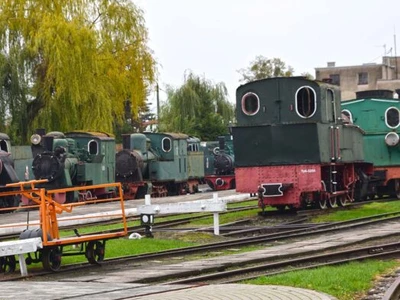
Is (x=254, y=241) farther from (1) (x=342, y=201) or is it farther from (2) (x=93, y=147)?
(2) (x=93, y=147)

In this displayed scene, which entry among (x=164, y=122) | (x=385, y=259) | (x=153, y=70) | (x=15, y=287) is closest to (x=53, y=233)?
(x=15, y=287)

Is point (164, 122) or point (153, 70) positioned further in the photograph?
point (164, 122)

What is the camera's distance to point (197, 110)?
6862 cm

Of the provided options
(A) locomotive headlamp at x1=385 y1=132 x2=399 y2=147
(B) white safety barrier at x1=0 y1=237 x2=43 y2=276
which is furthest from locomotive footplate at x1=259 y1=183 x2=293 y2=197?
(B) white safety barrier at x1=0 y1=237 x2=43 y2=276

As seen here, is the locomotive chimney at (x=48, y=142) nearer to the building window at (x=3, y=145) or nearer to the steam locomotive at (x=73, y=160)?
the steam locomotive at (x=73, y=160)

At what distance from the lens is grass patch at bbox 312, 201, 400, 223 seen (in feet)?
78.9

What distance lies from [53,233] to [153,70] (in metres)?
32.9

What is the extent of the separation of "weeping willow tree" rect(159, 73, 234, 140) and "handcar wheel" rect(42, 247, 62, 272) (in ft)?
167

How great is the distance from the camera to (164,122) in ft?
230

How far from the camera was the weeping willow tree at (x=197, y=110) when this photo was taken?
67.2m

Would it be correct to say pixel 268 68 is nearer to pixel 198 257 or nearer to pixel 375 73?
pixel 375 73

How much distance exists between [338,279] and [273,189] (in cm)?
1270

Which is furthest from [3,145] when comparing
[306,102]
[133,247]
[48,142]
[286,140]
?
[133,247]

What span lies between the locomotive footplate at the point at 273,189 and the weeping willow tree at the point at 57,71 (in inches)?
747
